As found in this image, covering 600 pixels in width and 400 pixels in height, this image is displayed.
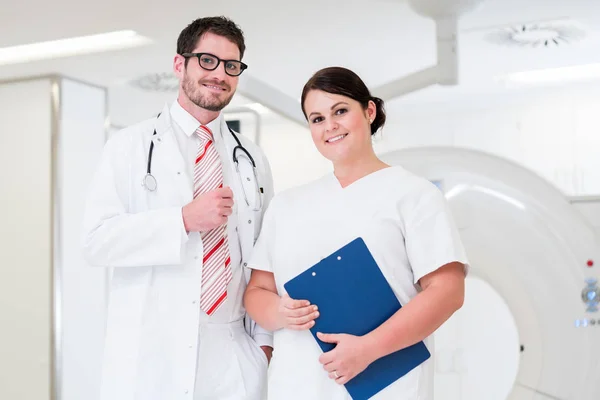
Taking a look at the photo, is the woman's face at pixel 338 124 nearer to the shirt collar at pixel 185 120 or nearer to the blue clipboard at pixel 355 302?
the blue clipboard at pixel 355 302

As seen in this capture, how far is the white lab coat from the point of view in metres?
1.59

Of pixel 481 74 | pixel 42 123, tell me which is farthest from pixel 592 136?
pixel 42 123

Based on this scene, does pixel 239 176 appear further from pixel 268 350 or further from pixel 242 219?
pixel 268 350

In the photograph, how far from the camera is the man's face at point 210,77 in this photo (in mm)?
1667

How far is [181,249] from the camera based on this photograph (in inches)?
62.3

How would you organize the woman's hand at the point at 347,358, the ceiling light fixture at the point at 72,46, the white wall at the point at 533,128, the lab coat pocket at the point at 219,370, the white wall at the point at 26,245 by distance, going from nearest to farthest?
the woman's hand at the point at 347,358, the lab coat pocket at the point at 219,370, the ceiling light fixture at the point at 72,46, the white wall at the point at 26,245, the white wall at the point at 533,128

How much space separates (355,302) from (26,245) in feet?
11.0

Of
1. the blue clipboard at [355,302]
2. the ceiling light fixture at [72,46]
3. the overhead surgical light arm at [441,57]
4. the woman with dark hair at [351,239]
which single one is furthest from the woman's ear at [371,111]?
the ceiling light fixture at [72,46]

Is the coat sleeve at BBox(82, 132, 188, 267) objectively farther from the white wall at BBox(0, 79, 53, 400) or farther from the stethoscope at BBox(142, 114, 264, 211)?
the white wall at BBox(0, 79, 53, 400)

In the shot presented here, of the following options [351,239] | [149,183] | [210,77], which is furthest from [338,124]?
[149,183]

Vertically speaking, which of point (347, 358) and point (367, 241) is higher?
point (367, 241)

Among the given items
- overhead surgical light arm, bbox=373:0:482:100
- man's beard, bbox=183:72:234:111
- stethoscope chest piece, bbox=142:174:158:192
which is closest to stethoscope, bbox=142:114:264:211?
stethoscope chest piece, bbox=142:174:158:192

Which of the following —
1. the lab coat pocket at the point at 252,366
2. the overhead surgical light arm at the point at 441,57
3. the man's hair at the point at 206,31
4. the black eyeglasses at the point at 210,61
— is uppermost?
the overhead surgical light arm at the point at 441,57

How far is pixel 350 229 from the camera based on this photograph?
58.5 inches
